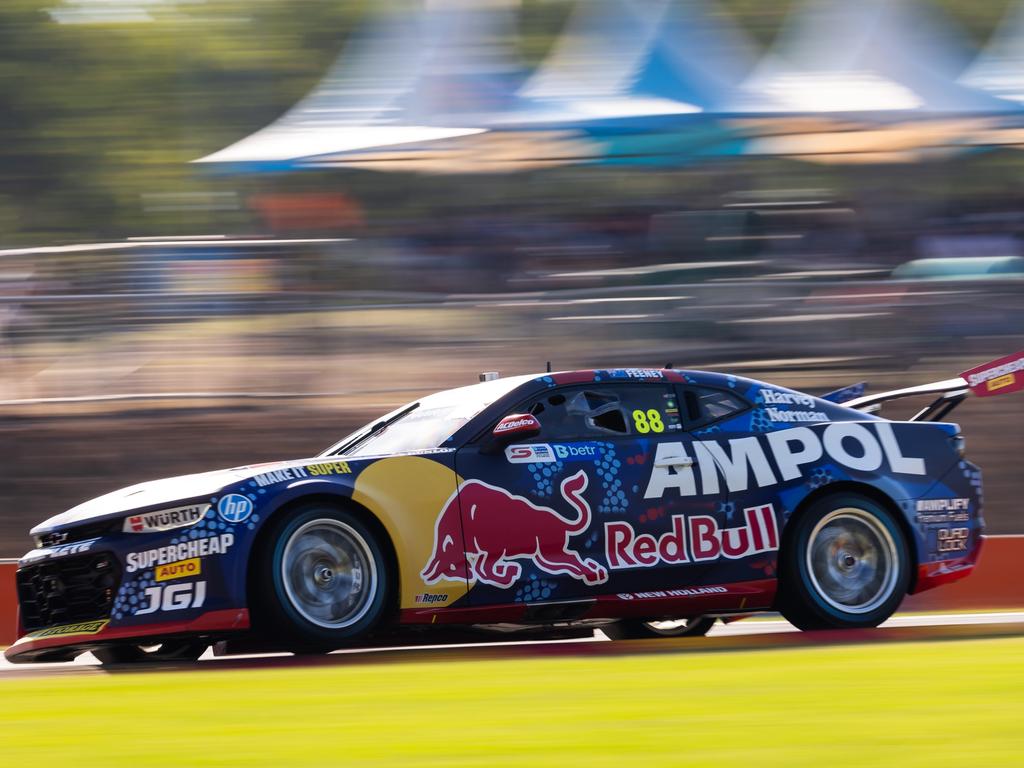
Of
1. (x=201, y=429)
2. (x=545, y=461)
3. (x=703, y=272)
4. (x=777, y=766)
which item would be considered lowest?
(x=777, y=766)

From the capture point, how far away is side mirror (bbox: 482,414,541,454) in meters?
7.41

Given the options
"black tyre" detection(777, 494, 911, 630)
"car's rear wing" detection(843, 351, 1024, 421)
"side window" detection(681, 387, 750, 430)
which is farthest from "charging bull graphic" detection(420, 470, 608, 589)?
"car's rear wing" detection(843, 351, 1024, 421)

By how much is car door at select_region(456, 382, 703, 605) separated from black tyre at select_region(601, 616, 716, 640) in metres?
1.35

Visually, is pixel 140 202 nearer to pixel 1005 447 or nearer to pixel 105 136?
pixel 105 136

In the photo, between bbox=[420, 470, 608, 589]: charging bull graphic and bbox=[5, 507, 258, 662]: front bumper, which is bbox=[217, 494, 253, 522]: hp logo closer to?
bbox=[5, 507, 258, 662]: front bumper

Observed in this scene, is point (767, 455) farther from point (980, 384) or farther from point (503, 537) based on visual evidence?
point (980, 384)

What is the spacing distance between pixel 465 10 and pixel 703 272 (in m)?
5.60

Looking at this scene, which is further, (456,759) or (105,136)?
(105,136)

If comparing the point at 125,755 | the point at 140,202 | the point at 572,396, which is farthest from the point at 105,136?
the point at 125,755

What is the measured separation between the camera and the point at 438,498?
23.9 feet

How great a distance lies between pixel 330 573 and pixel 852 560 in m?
2.81

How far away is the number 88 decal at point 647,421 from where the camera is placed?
309 inches

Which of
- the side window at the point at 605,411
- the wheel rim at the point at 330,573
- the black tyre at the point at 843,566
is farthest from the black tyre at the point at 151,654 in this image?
the black tyre at the point at 843,566

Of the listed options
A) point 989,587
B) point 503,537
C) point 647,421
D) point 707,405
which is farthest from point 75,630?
point 989,587
